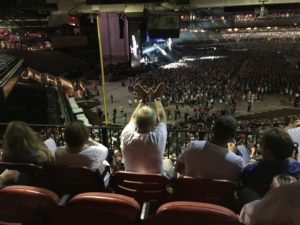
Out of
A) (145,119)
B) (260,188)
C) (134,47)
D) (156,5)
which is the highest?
(156,5)

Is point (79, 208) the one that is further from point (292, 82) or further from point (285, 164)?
point (292, 82)

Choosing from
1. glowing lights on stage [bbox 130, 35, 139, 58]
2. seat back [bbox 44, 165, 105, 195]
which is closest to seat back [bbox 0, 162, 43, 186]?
seat back [bbox 44, 165, 105, 195]

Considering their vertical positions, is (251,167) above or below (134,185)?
above

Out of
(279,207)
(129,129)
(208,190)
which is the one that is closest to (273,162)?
(208,190)

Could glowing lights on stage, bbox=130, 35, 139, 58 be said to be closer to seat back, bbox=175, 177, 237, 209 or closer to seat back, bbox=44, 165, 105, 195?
seat back, bbox=44, 165, 105, 195

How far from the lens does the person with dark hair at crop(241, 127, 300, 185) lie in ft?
9.12

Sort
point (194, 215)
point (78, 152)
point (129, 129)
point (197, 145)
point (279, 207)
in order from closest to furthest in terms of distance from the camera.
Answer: point (279, 207), point (194, 215), point (197, 145), point (78, 152), point (129, 129)

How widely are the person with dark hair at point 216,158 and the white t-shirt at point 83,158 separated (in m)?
0.88

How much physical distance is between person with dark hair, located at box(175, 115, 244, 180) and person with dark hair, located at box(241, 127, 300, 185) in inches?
7.4

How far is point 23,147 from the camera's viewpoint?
3.37m

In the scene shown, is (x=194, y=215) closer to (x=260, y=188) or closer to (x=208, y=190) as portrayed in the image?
(x=208, y=190)

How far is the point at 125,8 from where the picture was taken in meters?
12.2

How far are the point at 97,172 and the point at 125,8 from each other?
1027cm

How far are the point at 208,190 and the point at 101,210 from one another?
95 cm
